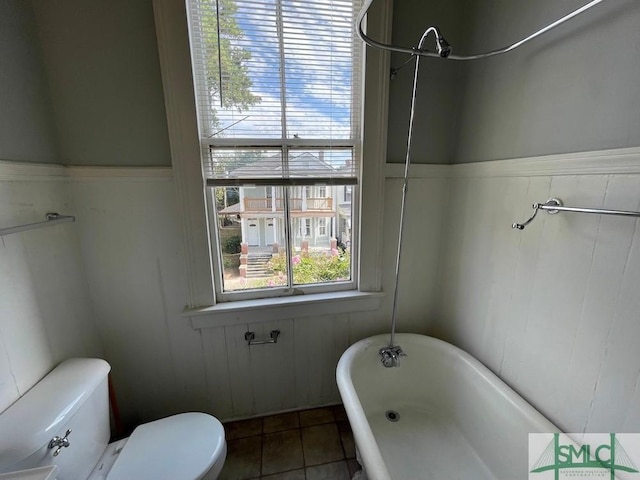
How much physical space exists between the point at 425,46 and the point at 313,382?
201cm

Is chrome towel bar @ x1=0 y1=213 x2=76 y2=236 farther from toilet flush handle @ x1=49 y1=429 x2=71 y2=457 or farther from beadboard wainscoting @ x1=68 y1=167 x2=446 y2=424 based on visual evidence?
toilet flush handle @ x1=49 y1=429 x2=71 y2=457

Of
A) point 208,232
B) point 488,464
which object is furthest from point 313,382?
point 208,232

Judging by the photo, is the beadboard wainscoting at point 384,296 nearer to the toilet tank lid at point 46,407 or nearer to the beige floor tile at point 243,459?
the toilet tank lid at point 46,407

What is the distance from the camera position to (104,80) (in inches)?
45.8

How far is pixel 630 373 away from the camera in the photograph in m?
0.81

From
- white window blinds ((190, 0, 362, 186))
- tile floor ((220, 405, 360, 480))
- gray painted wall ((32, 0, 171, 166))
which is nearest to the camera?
gray painted wall ((32, 0, 171, 166))

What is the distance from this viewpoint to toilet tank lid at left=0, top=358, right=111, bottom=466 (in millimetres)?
781

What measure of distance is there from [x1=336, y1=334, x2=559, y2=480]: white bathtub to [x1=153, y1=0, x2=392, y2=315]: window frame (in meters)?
0.48

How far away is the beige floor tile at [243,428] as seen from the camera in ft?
5.05

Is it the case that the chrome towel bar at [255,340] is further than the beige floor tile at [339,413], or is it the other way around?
the beige floor tile at [339,413]

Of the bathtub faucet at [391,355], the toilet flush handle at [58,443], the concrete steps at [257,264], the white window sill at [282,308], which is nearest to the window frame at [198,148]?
the white window sill at [282,308]

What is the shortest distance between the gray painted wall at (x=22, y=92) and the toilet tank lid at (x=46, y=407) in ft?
2.71

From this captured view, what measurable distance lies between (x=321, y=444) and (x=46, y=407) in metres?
1.23
